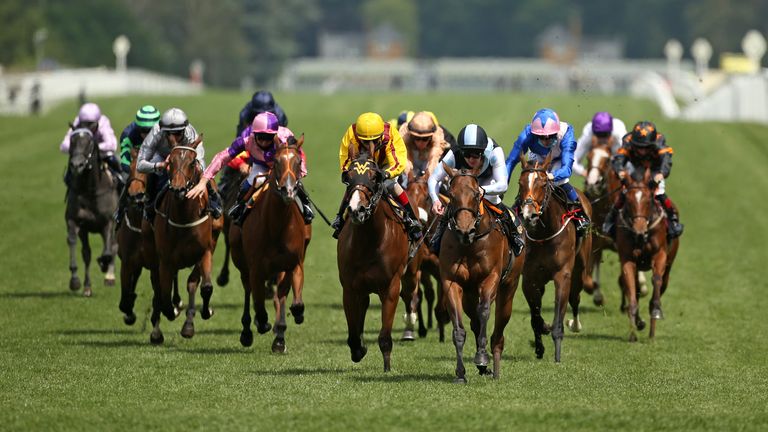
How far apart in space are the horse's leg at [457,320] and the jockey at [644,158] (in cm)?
498

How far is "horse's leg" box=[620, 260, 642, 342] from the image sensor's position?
19.7 m

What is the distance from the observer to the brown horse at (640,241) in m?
19.9

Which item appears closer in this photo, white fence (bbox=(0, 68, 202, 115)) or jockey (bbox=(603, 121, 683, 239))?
jockey (bbox=(603, 121, 683, 239))

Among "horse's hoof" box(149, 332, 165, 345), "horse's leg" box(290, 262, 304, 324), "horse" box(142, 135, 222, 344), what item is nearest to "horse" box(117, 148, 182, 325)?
"horse" box(142, 135, 222, 344)

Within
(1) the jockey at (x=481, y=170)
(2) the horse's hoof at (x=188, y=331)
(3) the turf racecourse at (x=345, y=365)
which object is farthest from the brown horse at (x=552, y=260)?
(2) the horse's hoof at (x=188, y=331)

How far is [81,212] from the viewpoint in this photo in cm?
2344

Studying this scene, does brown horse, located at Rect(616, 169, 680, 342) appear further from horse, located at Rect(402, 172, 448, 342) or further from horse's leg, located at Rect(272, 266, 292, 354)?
horse's leg, located at Rect(272, 266, 292, 354)

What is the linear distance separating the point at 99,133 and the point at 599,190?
20.9ft

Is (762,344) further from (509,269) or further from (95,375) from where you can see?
(95,375)

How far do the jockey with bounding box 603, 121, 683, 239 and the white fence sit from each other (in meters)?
31.1

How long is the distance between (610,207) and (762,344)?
239 cm

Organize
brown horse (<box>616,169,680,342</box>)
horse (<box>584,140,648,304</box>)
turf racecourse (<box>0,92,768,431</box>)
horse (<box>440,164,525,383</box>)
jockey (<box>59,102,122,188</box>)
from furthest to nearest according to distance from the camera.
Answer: jockey (<box>59,102,122,188</box>) < horse (<box>584,140,648,304</box>) < brown horse (<box>616,169,680,342</box>) < horse (<box>440,164,525,383</box>) < turf racecourse (<box>0,92,768,431</box>)

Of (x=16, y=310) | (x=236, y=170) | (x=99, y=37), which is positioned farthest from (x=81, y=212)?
(x=99, y=37)

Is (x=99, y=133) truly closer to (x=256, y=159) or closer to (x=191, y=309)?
(x=191, y=309)
